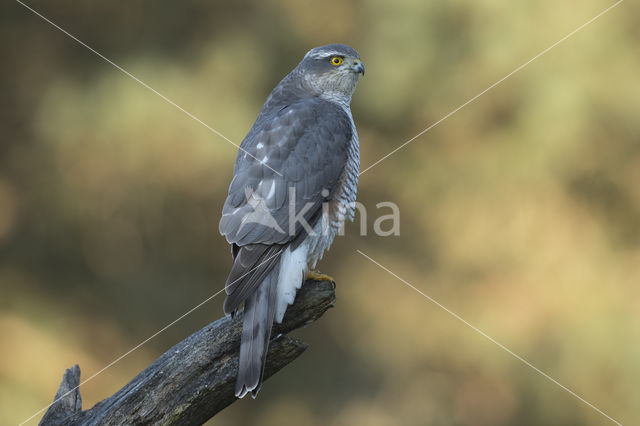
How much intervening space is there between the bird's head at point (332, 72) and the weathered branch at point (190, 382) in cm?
125

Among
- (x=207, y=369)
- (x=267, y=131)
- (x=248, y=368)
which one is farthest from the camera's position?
(x=267, y=131)

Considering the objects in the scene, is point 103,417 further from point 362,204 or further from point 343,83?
point 362,204

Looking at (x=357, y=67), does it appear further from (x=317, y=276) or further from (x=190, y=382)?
(x=190, y=382)

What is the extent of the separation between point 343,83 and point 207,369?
180cm

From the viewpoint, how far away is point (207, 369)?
284 cm

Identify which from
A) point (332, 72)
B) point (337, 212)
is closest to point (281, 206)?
point (337, 212)

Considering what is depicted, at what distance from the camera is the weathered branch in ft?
9.02

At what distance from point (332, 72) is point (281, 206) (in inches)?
41.4

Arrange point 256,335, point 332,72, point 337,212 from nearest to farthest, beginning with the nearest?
point 256,335, point 337,212, point 332,72

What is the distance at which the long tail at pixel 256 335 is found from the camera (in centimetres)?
266

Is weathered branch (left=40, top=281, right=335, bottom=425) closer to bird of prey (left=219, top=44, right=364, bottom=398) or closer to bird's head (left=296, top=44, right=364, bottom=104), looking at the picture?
bird of prey (left=219, top=44, right=364, bottom=398)

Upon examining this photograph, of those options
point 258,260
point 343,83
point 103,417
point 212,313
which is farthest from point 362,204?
point 103,417

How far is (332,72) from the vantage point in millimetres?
3703

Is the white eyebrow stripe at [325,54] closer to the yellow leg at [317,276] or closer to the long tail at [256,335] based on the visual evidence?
the yellow leg at [317,276]
